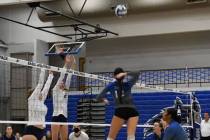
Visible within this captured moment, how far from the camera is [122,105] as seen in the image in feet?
25.0

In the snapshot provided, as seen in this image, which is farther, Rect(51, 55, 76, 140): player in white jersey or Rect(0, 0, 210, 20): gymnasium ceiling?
Rect(0, 0, 210, 20): gymnasium ceiling

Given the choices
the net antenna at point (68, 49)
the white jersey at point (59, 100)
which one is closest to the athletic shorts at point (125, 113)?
the white jersey at point (59, 100)

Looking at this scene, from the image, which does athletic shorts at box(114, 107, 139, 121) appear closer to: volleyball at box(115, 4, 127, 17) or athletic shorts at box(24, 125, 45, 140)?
athletic shorts at box(24, 125, 45, 140)

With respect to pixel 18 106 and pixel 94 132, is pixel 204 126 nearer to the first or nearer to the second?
pixel 94 132

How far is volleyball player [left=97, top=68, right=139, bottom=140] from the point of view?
7535mm

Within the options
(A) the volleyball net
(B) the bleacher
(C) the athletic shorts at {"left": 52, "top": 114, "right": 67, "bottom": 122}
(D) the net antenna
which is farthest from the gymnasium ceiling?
(C) the athletic shorts at {"left": 52, "top": 114, "right": 67, "bottom": 122}

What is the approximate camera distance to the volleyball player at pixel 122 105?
7.54 m

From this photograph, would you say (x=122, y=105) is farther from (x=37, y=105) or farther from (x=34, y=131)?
(x=37, y=105)

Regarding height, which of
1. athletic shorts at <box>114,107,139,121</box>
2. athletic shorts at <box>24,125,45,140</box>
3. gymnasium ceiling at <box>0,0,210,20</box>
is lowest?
athletic shorts at <box>24,125,45,140</box>

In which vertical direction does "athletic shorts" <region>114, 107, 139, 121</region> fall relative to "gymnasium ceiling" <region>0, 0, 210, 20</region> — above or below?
below

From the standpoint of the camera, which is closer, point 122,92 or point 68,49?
point 122,92

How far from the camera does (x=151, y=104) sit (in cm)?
1884

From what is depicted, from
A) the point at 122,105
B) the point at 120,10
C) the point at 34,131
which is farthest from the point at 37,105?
the point at 120,10

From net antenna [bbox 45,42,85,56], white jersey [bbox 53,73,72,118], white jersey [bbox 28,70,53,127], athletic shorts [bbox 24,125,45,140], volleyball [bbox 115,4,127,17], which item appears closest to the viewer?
athletic shorts [bbox 24,125,45,140]
